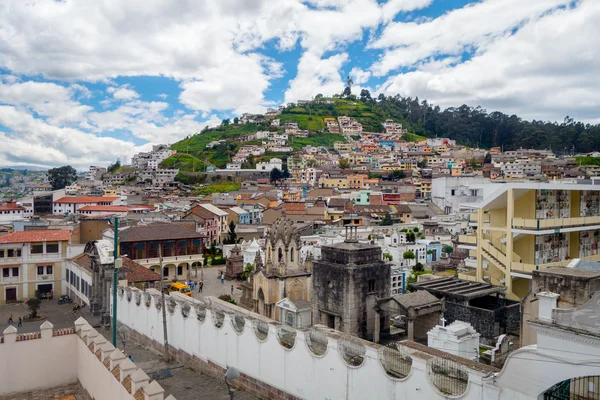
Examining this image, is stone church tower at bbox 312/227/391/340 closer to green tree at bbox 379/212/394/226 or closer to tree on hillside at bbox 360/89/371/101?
green tree at bbox 379/212/394/226

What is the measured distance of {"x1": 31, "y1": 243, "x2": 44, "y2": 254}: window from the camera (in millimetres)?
31277

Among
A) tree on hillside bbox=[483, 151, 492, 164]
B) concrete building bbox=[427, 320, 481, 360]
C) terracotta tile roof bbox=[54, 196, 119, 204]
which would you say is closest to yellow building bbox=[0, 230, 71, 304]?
concrete building bbox=[427, 320, 481, 360]

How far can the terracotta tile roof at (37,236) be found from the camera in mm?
30656

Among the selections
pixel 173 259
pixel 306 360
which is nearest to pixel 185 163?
pixel 173 259

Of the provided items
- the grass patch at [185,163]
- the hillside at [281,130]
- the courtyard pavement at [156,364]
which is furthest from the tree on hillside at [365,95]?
the courtyard pavement at [156,364]

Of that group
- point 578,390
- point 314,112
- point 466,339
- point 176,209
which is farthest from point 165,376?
point 314,112

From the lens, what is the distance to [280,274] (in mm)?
22844

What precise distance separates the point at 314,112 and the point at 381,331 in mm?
146461

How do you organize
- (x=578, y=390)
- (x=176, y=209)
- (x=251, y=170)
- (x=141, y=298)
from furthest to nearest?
(x=251, y=170)
(x=176, y=209)
(x=141, y=298)
(x=578, y=390)

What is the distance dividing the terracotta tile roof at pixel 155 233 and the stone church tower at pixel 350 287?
881 inches

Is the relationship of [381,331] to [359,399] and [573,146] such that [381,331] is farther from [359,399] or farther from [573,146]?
[573,146]

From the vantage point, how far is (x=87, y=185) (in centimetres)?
10688

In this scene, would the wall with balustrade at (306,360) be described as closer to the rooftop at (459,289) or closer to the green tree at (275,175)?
the rooftop at (459,289)

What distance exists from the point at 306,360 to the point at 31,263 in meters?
26.0
